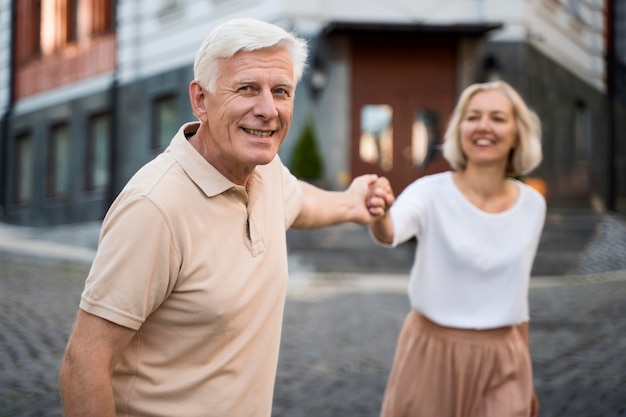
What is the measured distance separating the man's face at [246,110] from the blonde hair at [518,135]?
146cm

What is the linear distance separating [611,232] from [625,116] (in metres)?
8.26

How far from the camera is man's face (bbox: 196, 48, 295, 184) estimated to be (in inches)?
81.8

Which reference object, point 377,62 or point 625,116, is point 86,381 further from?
point 625,116

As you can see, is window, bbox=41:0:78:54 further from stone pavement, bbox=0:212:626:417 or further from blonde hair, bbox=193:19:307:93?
blonde hair, bbox=193:19:307:93

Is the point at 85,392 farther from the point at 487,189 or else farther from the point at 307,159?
the point at 307,159

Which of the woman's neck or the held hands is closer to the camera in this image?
the held hands

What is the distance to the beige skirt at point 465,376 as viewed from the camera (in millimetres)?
3123

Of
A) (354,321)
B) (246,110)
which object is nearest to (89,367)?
(246,110)

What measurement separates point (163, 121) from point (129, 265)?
17168 mm

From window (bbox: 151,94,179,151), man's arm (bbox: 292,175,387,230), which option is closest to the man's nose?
man's arm (bbox: 292,175,387,230)

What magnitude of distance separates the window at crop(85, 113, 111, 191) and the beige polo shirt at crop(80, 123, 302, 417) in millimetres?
18491

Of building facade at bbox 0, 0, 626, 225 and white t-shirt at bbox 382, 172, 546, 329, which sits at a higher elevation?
building facade at bbox 0, 0, 626, 225

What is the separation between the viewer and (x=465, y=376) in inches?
124

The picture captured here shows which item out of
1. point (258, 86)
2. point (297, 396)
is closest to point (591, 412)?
point (297, 396)
